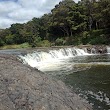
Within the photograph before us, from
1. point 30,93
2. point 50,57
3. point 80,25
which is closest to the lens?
point 30,93

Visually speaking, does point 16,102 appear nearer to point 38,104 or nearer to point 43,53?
point 38,104

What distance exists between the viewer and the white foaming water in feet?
81.6

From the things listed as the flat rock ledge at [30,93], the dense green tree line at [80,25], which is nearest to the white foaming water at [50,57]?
the dense green tree line at [80,25]

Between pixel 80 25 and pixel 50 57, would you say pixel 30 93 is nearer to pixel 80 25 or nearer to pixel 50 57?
pixel 50 57

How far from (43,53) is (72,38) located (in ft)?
80.5

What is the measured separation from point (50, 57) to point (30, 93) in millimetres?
27123

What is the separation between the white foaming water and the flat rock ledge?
59.3ft

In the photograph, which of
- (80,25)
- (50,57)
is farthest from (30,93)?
(80,25)

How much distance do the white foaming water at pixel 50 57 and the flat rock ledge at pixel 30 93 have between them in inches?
711

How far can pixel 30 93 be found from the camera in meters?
4.02

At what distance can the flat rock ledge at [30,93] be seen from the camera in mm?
3736

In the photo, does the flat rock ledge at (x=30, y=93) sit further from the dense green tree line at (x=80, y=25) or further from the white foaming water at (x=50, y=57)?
the dense green tree line at (x=80, y=25)

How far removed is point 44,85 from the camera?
4473 millimetres

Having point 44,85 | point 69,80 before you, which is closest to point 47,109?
point 44,85
